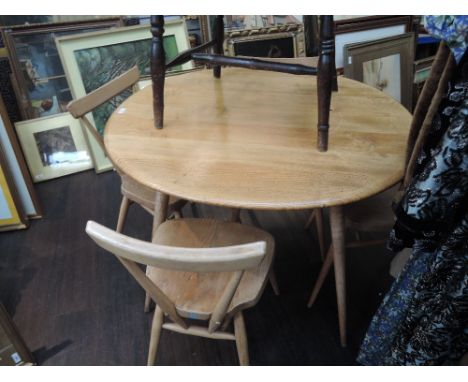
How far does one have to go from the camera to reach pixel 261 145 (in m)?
1.04

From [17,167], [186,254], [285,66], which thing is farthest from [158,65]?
[17,167]

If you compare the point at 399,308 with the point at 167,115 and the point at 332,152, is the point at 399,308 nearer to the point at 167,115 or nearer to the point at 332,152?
the point at 332,152

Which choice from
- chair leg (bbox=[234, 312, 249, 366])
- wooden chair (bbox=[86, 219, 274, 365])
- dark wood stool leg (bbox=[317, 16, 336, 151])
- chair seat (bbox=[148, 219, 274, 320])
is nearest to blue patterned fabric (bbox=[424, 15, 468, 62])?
dark wood stool leg (bbox=[317, 16, 336, 151])

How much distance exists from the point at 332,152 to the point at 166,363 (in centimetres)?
97

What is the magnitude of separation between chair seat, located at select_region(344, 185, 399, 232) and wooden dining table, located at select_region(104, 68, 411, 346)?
6.5 inches

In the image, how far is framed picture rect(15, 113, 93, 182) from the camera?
2.25m

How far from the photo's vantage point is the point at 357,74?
236 centimetres

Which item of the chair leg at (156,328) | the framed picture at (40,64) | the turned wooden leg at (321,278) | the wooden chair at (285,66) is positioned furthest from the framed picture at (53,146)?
the turned wooden leg at (321,278)

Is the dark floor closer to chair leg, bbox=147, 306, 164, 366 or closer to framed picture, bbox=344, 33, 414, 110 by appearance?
chair leg, bbox=147, 306, 164, 366

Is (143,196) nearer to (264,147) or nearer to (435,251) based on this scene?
(264,147)

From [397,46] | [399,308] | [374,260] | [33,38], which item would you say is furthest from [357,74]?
[33,38]

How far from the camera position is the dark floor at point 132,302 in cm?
138

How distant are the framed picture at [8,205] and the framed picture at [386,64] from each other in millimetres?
2009

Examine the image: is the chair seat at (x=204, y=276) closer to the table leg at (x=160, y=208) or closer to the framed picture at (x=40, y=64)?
the table leg at (x=160, y=208)
